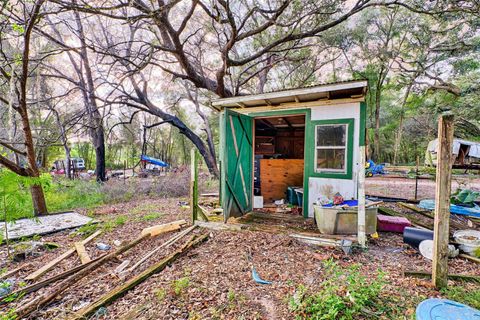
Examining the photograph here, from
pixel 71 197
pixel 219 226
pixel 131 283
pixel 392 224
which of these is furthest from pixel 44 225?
pixel 392 224

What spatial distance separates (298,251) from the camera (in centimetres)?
329

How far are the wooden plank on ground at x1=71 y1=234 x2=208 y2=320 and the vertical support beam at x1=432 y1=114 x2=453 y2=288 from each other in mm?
3163

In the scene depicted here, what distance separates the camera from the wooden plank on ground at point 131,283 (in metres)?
2.08

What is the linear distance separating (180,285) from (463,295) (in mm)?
2986

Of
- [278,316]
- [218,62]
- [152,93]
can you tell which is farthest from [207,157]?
[278,316]

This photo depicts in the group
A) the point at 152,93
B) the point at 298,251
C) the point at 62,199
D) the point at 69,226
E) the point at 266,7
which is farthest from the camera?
the point at 152,93

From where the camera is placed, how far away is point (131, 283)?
2494 mm

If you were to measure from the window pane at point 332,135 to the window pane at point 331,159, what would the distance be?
146mm

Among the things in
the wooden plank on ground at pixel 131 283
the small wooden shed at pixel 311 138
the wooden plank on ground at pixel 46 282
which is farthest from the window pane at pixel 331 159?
the wooden plank on ground at pixel 46 282

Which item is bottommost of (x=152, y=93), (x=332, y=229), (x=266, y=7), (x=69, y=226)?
(x=69, y=226)

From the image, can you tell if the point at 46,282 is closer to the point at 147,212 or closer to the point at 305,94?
the point at 147,212

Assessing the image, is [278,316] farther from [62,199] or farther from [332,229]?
[62,199]

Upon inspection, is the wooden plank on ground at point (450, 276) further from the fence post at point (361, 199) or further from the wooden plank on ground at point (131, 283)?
the wooden plank on ground at point (131, 283)

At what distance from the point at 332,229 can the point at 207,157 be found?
7.63m
